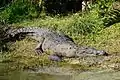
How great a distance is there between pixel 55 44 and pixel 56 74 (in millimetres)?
1851

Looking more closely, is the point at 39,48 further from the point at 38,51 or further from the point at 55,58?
the point at 55,58

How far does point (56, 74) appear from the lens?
7.58 m

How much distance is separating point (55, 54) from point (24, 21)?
3.34 meters

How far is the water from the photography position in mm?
7093

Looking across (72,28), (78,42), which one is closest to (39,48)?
(78,42)

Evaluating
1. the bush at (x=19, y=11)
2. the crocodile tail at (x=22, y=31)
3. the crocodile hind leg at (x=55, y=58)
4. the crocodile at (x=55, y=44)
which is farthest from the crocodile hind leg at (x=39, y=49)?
the bush at (x=19, y=11)

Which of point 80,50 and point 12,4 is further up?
point 12,4

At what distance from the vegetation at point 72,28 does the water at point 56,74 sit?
1.04 feet

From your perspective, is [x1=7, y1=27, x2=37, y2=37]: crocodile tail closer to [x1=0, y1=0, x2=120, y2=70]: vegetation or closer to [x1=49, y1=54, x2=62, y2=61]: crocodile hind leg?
[x1=0, y1=0, x2=120, y2=70]: vegetation

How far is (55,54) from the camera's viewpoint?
8.91 metres

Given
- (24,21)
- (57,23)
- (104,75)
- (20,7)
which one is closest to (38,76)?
(104,75)

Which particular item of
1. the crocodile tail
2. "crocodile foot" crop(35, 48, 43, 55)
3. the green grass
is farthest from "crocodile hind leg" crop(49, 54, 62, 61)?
the crocodile tail

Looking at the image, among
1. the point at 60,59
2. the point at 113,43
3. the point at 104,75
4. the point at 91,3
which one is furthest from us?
the point at 91,3

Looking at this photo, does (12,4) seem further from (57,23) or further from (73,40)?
(73,40)
